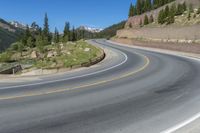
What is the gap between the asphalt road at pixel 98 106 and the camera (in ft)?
28.6

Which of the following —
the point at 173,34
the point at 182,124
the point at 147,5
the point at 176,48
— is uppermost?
the point at 147,5

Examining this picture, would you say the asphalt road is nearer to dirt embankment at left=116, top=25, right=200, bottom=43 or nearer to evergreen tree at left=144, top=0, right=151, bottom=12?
dirt embankment at left=116, top=25, right=200, bottom=43

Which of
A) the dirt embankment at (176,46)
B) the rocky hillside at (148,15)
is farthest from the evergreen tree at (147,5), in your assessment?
the dirt embankment at (176,46)

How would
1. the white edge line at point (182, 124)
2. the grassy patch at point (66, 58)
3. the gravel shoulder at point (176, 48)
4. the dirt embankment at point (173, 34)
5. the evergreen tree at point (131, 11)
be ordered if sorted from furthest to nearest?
1. the evergreen tree at point (131, 11)
2. the dirt embankment at point (173, 34)
3. the gravel shoulder at point (176, 48)
4. the grassy patch at point (66, 58)
5. the white edge line at point (182, 124)

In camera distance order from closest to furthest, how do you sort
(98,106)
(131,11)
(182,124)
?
(182,124) < (98,106) < (131,11)

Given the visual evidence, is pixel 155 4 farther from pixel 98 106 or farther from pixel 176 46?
pixel 98 106

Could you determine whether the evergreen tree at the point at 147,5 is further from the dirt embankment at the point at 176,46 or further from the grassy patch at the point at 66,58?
the grassy patch at the point at 66,58

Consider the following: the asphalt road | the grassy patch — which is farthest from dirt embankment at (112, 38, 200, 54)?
the asphalt road

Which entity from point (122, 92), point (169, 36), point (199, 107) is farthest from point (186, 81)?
point (169, 36)

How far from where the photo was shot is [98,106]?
1098 centimetres

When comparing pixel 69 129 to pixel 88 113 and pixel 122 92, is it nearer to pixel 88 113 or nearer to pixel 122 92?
pixel 88 113

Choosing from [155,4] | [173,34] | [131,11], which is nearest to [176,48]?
[173,34]

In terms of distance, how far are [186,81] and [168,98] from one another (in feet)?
14.8

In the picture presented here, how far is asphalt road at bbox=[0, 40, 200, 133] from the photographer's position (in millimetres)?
8727
